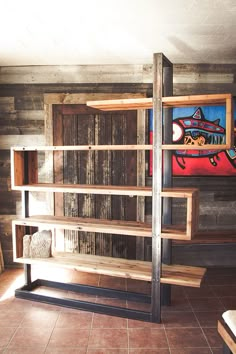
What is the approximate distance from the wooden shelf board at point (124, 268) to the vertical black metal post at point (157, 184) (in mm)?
141

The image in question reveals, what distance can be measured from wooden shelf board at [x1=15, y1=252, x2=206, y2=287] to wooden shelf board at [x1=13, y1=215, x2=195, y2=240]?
39cm

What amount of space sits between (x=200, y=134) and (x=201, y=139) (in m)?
0.07

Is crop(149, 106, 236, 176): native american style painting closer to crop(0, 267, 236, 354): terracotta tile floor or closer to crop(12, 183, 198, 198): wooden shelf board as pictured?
crop(12, 183, 198, 198): wooden shelf board

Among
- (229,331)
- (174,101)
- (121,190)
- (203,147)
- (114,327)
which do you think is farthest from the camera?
(121,190)

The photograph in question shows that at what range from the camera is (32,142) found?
197 inches

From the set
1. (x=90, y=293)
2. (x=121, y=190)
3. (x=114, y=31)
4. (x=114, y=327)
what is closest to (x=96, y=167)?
(x=121, y=190)

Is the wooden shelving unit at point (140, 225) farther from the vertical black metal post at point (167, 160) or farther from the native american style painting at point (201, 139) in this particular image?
the native american style painting at point (201, 139)

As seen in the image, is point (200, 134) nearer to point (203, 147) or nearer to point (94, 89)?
point (94, 89)

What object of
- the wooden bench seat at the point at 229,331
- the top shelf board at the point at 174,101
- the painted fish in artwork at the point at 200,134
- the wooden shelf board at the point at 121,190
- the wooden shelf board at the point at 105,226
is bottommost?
the wooden bench seat at the point at 229,331

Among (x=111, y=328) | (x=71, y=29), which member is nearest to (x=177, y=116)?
(x=71, y=29)

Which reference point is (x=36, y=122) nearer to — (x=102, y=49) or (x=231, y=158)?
(x=102, y=49)

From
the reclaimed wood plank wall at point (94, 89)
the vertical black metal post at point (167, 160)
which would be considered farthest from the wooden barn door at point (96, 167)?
the vertical black metal post at point (167, 160)

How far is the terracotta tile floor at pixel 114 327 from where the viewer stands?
3008 millimetres

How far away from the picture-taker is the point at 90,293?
407cm
